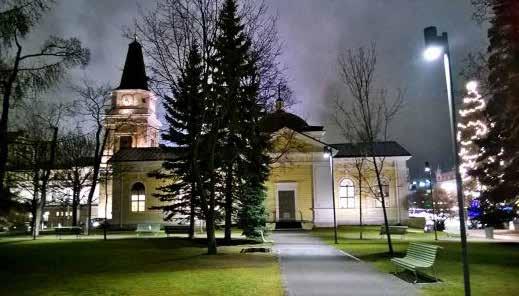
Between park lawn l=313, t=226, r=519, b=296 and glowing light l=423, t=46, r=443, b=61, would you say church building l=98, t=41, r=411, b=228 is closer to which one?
park lawn l=313, t=226, r=519, b=296

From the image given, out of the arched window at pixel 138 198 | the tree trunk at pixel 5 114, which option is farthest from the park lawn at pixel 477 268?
the arched window at pixel 138 198

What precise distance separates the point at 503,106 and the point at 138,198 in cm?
4070

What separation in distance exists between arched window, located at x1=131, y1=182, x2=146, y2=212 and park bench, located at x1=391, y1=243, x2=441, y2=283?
140 ft

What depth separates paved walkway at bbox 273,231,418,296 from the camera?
11414 millimetres

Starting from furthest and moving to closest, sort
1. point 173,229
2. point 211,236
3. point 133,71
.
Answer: point 133,71 → point 173,229 → point 211,236

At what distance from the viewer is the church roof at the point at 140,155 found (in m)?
53.6

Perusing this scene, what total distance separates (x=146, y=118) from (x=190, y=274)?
5601 centimetres

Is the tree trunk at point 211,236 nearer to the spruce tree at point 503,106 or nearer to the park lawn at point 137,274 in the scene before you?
the park lawn at point 137,274

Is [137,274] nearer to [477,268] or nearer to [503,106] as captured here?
[477,268]

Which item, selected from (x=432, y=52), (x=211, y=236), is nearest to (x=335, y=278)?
(x=432, y=52)

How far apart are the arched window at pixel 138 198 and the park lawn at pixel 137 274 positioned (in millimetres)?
31026

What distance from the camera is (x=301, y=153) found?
49969mm

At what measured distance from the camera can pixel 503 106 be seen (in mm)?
22109

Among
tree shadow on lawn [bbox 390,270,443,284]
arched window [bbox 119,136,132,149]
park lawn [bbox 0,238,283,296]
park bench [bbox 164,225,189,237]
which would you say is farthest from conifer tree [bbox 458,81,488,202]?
arched window [bbox 119,136,132,149]
